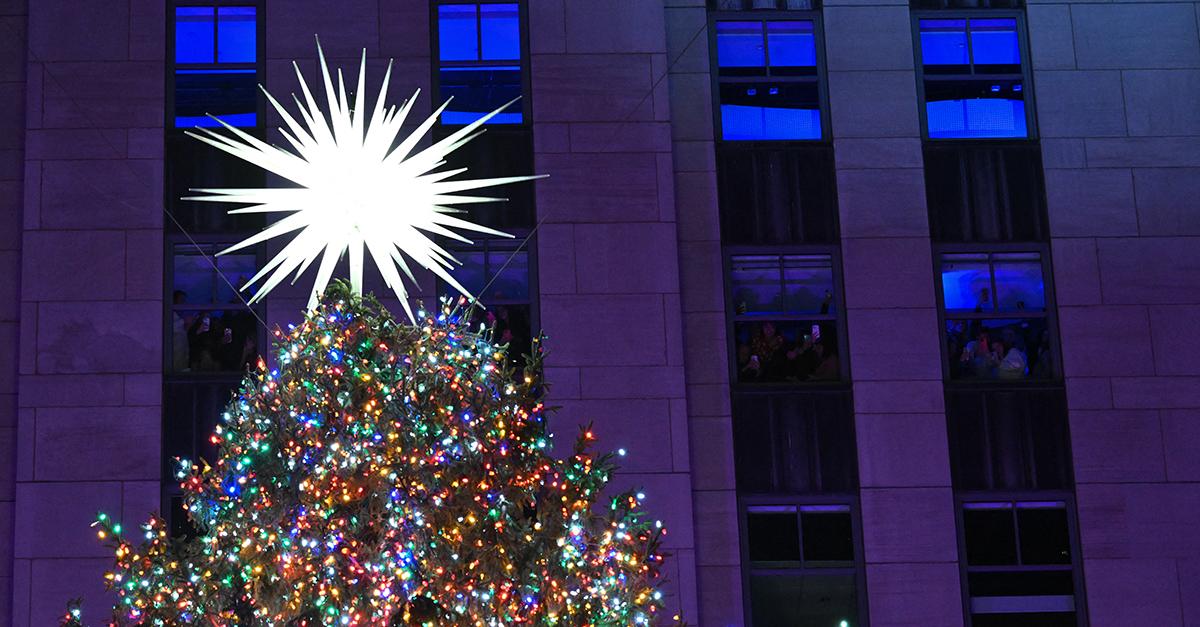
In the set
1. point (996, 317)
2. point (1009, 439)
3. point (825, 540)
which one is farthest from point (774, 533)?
point (996, 317)

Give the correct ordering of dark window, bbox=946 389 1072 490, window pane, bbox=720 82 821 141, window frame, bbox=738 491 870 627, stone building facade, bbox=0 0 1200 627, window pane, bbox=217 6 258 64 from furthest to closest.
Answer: window pane, bbox=720 82 821 141 < window pane, bbox=217 6 258 64 < dark window, bbox=946 389 1072 490 < window frame, bbox=738 491 870 627 < stone building facade, bbox=0 0 1200 627

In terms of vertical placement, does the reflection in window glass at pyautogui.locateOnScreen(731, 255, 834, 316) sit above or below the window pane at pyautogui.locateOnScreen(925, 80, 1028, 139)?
below

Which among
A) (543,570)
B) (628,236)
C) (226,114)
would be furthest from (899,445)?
(226,114)

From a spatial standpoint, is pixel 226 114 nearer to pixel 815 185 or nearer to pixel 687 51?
pixel 687 51

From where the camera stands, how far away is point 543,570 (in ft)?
35.0

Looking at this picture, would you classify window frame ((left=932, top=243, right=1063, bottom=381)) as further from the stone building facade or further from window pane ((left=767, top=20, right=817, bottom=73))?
window pane ((left=767, top=20, right=817, bottom=73))

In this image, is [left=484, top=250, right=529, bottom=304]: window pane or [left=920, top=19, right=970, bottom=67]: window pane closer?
[left=484, top=250, right=529, bottom=304]: window pane

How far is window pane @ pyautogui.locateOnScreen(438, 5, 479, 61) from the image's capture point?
1723cm

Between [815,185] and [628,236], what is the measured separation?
2.30 m

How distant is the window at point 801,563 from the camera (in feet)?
53.3

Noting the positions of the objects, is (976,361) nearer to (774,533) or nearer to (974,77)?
(774,533)

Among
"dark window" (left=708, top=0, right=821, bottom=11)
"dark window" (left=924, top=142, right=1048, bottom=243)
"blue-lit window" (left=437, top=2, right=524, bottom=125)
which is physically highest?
"dark window" (left=708, top=0, right=821, bottom=11)

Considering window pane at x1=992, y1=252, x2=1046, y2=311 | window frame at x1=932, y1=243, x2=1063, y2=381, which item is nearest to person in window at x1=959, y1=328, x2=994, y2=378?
window frame at x1=932, y1=243, x2=1063, y2=381

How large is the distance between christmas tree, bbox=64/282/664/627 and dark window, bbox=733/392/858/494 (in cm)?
544
